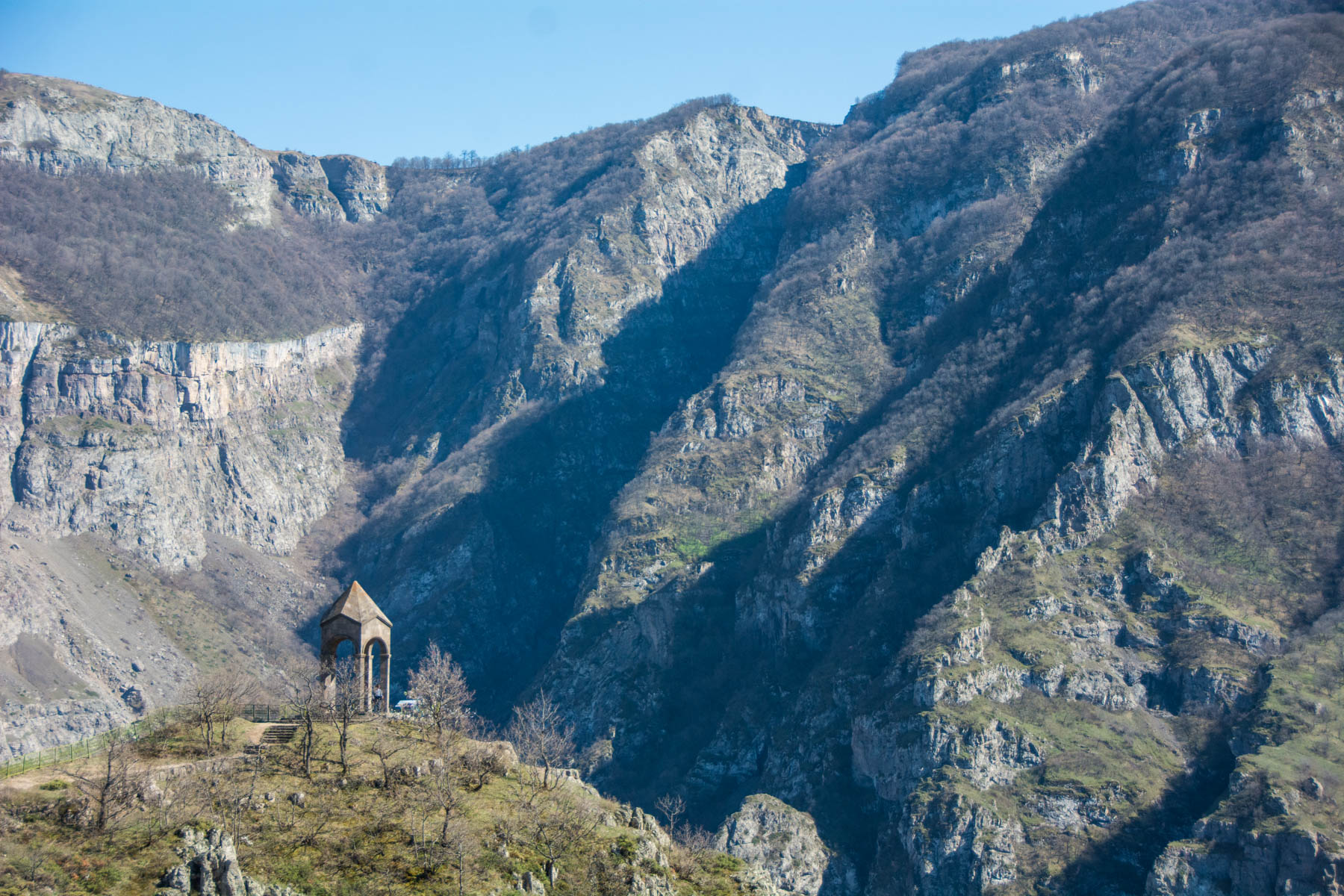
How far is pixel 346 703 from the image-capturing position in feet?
219

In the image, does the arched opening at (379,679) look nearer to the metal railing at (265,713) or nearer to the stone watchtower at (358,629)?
the stone watchtower at (358,629)

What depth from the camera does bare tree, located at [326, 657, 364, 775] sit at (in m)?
64.6

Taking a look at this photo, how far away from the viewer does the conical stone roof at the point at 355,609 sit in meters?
72.5

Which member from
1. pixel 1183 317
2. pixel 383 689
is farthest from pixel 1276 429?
pixel 383 689

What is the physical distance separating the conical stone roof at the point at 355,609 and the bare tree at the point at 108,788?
15482 mm

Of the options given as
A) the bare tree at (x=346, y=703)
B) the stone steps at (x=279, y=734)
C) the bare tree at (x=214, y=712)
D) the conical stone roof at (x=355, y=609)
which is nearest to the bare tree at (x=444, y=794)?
the bare tree at (x=346, y=703)

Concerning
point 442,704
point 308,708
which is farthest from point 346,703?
point 442,704

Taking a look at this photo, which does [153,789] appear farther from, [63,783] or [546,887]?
[546,887]

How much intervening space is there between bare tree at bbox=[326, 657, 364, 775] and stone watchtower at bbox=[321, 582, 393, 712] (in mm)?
389

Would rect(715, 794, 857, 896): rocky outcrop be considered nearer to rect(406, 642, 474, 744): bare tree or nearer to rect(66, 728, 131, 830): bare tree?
rect(406, 642, 474, 744): bare tree

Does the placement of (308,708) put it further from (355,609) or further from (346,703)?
(355,609)

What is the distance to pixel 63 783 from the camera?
56344 mm

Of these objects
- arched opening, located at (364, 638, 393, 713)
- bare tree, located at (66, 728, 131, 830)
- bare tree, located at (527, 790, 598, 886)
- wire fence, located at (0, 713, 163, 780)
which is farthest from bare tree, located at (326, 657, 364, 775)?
bare tree, located at (66, 728, 131, 830)

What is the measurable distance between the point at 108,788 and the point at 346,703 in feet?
45.5
